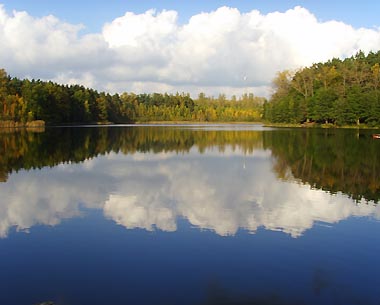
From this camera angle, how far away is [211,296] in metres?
7.43

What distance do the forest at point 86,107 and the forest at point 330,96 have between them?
2255 inches

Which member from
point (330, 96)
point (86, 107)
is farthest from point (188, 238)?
point (86, 107)

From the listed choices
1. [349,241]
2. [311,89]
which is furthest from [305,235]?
[311,89]

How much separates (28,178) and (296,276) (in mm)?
15702

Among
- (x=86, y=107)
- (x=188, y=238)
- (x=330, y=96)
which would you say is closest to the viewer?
(x=188, y=238)

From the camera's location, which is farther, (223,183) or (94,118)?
(94,118)

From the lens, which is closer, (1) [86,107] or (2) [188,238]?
(2) [188,238]

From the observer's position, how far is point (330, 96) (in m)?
85.6

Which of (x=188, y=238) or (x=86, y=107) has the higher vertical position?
(x=86, y=107)

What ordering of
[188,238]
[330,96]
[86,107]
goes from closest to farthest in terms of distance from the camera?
[188,238] → [330,96] → [86,107]

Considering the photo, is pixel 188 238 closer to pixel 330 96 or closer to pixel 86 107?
pixel 330 96

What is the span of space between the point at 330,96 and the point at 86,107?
73725 millimetres

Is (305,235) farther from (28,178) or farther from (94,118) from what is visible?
(94,118)

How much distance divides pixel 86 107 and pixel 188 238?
12154cm
